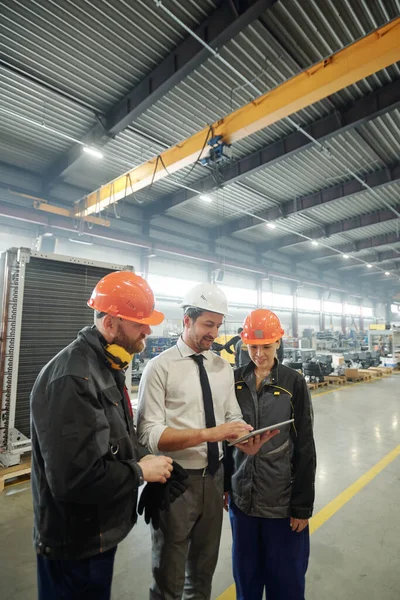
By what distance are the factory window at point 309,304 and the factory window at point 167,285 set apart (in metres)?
9.77

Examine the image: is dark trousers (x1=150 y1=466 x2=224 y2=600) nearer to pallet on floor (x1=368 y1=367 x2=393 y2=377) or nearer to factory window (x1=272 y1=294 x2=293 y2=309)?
pallet on floor (x1=368 y1=367 x2=393 y2=377)

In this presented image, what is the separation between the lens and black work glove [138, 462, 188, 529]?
1.38 metres

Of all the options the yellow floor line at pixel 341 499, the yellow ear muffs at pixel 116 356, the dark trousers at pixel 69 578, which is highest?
the yellow ear muffs at pixel 116 356

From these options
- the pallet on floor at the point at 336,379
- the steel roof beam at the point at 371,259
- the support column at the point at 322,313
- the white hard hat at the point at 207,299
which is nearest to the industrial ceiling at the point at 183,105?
the white hard hat at the point at 207,299

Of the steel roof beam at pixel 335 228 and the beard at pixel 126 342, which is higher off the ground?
the steel roof beam at pixel 335 228

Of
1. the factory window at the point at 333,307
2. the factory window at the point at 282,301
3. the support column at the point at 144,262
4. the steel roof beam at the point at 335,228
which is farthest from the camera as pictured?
the factory window at the point at 333,307

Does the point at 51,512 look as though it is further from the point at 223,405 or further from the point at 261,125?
the point at 261,125

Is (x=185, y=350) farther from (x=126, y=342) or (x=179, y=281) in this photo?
(x=179, y=281)

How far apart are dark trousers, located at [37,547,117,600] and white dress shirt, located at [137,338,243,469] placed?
477 mm

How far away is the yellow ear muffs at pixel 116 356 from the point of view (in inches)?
52.8

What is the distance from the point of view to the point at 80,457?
1058 mm

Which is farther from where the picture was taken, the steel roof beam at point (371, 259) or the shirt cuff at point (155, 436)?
the steel roof beam at point (371, 259)

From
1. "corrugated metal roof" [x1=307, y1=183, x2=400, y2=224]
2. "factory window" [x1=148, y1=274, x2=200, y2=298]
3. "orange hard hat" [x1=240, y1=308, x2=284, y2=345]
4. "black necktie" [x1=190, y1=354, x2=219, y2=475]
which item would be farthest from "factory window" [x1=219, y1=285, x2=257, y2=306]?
"black necktie" [x1=190, y1=354, x2=219, y2=475]

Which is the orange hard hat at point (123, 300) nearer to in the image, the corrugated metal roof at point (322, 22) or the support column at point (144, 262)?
the corrugated metal roof at point (322, 22)
